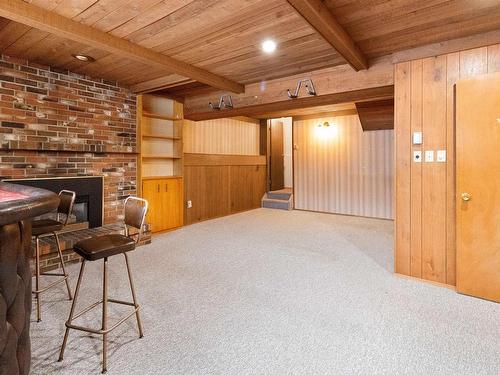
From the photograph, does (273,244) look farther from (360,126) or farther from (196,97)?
(360,126)

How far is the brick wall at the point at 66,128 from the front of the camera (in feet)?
10.8

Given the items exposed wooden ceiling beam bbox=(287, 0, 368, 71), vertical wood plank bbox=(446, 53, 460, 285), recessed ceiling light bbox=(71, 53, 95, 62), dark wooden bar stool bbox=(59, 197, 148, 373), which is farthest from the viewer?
recessed ceiling light bbox=(71, 53, 95, 62)

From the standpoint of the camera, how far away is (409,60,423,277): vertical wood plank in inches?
114

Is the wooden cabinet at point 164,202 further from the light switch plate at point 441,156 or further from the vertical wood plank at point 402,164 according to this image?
the light switch plate at point 441,156

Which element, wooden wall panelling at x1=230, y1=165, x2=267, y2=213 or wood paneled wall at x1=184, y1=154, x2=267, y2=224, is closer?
wood paneled wall at x1=184, y1=154, x2=267, y2=224

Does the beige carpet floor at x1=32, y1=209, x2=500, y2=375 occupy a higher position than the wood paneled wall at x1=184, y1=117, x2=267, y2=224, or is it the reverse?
the wood paneled wall at x1=184, y1=117, x2=267, y2=224

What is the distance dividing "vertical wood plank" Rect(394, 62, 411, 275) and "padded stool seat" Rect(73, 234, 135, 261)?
260 cm

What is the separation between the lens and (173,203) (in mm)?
5125

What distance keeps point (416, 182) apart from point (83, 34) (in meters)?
3.34

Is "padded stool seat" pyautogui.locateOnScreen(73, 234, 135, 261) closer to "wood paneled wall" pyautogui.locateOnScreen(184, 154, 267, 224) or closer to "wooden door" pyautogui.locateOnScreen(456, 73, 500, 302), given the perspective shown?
"wooden door" pyautogui.locateOnScreen(456, 73, 500, 302)

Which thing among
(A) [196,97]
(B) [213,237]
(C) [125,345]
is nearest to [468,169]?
(C) [125,345]

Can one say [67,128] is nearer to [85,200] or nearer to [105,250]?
[85,200]

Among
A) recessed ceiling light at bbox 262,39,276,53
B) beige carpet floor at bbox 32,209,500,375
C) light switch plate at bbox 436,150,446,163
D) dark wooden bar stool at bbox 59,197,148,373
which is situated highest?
recessed ceiling light at bbox 262,39,276,53

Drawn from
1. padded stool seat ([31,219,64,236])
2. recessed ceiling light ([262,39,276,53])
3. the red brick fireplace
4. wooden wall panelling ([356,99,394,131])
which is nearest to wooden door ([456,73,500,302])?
recessed ceiling light ([262,39,276,53])
